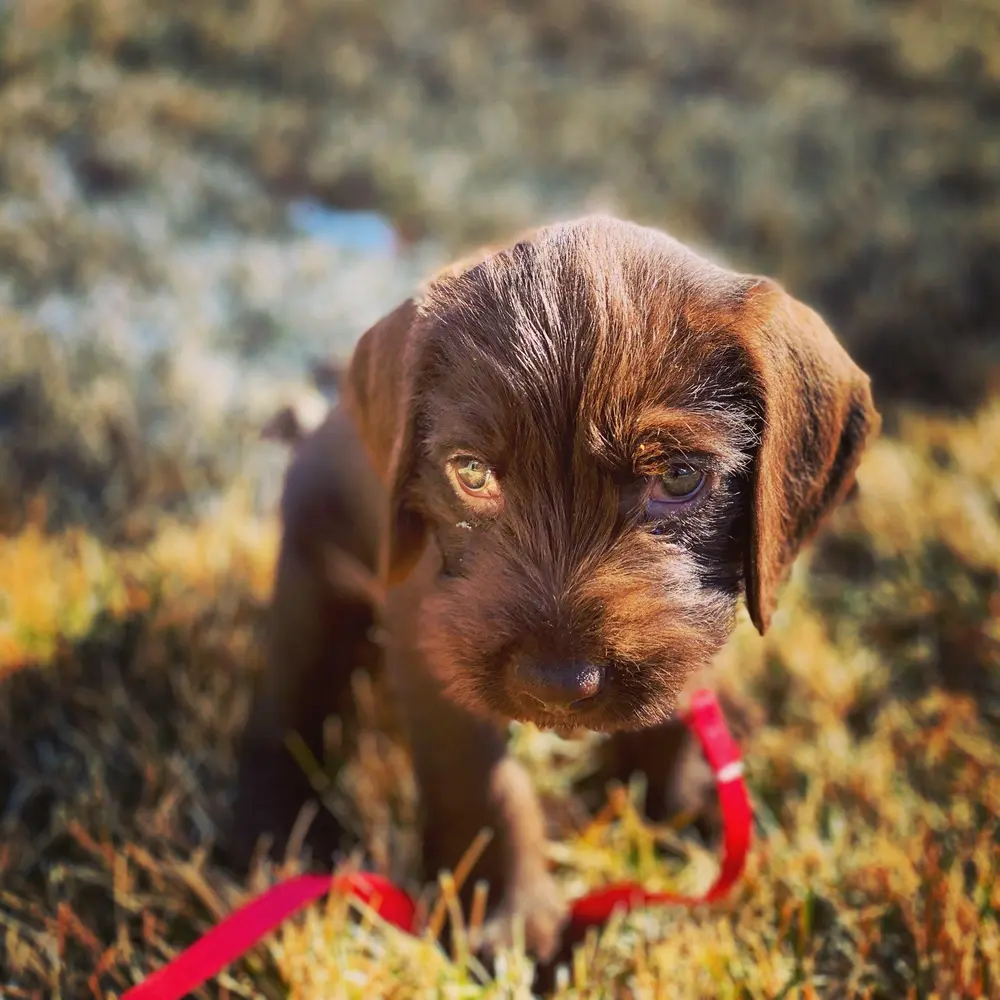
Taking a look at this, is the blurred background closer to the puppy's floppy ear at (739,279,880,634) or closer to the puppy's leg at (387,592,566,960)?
the puppy's leg at (387,592,566,960)

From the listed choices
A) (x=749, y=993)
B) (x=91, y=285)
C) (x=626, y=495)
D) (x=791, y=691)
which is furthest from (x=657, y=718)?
(x=91, y=285)

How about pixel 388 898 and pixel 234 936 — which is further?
pixel 388 898

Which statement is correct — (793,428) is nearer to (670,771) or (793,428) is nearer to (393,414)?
(393,414)

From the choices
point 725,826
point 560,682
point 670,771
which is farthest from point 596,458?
point 670,771

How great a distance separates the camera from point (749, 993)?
201 centimetres

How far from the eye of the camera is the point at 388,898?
2.25 metres

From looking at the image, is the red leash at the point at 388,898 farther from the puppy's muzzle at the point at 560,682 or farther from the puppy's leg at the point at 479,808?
the puppy's muzzle at the point at 560,682

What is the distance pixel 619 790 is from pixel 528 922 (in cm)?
55

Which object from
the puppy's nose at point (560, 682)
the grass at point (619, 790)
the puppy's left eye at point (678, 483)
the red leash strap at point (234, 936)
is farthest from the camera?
the grass at point (619, 790)

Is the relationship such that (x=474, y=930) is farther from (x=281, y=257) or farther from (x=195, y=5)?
(x=195, y=5)

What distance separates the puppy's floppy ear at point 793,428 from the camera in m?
1.61

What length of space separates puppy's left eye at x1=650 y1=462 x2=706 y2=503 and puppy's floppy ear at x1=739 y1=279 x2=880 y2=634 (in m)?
0.10

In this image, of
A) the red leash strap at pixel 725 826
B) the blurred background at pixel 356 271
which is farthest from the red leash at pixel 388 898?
the blurred background at pixel 356 271

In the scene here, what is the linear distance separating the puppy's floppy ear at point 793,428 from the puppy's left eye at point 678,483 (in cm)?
10
